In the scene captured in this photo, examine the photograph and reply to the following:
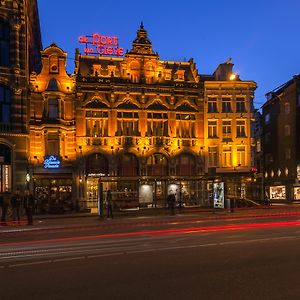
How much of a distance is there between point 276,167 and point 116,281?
5741 cm

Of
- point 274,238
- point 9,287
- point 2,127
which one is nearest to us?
point 9,287

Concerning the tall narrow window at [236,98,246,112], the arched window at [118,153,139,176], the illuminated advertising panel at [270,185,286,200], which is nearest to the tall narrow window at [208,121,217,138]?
the tall narrow window at [236,98,246,112]

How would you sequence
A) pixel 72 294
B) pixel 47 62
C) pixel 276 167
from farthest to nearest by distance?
pixel 276 167, pixel 47 62, pixel 72 294

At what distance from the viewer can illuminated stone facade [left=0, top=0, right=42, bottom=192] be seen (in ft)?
128

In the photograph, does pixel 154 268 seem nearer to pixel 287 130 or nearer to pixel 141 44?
pixel 141 44

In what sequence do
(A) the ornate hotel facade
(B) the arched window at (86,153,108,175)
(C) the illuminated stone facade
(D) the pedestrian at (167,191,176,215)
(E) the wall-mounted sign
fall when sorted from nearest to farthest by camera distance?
1. (D) the pedestrian at (167,191,176,215)
2. (C) the illuminated stone facade
3. (E) the wall-mounted sign
4. (A) the ornate hotel facade
5. (B) the arched window at (86,153,108,175)

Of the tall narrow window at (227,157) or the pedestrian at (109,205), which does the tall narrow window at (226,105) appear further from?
the pedestrian at (109,205)

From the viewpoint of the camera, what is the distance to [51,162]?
41.1 meters

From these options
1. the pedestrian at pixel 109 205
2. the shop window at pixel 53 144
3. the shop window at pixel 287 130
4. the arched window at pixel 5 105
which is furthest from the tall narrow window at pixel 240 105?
the arched window at pixel 5 105

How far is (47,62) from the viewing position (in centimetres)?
4275

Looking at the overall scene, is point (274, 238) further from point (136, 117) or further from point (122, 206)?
point (136, 117)

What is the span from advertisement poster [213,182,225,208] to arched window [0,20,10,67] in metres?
19.8

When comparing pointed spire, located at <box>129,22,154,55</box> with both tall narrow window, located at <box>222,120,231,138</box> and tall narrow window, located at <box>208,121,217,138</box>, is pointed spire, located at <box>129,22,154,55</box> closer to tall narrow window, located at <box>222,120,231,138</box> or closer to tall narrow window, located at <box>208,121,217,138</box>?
tall narrow window, located at <box>208,121,217,138</box>

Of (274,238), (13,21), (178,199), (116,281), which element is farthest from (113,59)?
(116,281)
